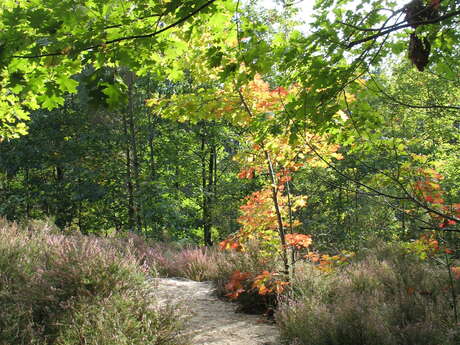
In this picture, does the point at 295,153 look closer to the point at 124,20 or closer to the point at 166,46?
the point at 166,46

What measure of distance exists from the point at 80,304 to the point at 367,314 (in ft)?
9.41

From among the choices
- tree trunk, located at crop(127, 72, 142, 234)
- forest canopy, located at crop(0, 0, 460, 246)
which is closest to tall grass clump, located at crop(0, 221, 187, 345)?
forest canopy, located at crop(0, 0, 460, 246)

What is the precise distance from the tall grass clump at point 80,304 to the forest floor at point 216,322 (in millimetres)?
309

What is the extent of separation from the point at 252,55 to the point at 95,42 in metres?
1.03

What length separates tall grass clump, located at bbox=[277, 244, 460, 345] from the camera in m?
3.33

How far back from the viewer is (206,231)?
14797 mm

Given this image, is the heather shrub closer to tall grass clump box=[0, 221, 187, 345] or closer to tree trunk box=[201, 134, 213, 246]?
tall grass clump box=[0, 221, 187, 345]

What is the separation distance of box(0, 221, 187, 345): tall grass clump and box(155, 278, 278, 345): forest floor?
309mm

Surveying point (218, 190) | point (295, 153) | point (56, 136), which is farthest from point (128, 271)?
Result: point (56, 136)

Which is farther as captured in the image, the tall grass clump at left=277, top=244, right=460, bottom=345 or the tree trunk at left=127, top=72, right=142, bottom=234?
the tree trunk at left=127, top=72, right=142, bottom=234

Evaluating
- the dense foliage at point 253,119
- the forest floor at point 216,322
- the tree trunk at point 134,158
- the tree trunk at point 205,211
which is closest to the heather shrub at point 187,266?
the dense foliage at point 253,119

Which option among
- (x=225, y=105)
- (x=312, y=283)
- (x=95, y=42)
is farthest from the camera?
(x=312, y=283)

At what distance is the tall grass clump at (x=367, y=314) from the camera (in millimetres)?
3332

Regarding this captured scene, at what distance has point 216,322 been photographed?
4574 millimetres
